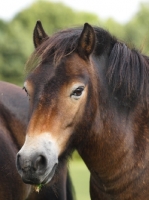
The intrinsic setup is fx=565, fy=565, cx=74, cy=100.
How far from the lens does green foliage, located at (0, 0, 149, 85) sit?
188ft

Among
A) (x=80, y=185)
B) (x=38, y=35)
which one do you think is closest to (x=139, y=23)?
(x=80, y=185)

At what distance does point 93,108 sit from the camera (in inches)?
221

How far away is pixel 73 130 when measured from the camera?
547 centimetres

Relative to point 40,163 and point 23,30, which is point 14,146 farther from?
point 23,30

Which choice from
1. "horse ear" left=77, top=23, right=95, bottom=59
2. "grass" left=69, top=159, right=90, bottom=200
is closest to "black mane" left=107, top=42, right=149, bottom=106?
"horse ear" left=77, top=23, right=95, bottom=59

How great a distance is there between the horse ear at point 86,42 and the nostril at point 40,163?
3.92ft

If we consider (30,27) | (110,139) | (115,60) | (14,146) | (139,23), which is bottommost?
(139,23)

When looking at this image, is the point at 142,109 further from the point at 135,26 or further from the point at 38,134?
the point at 135,26

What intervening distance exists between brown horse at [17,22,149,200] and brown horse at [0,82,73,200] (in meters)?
1.25

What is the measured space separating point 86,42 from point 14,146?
7.27ft

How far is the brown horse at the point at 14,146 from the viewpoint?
7.04m

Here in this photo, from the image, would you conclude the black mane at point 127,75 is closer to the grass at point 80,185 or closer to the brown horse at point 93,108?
the brown horse at point 93,108

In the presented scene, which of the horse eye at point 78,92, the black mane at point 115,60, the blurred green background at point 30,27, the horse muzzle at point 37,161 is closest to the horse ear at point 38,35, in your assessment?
the black mane at point 115,60

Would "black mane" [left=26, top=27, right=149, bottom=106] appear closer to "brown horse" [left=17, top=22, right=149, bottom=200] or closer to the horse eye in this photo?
"brown horse" [left=17, top=22, right=149, bottom=200]
